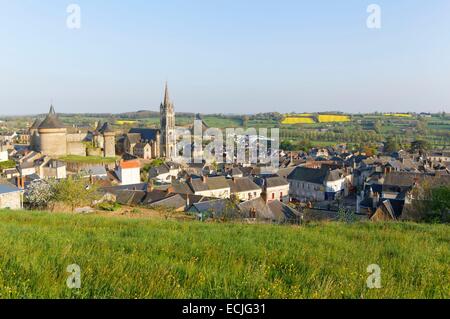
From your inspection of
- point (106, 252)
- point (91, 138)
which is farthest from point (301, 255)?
point (91, 138)

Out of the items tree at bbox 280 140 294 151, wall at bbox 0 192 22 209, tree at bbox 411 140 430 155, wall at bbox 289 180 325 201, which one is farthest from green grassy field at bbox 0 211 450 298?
tree at bbox 280 140 294 151

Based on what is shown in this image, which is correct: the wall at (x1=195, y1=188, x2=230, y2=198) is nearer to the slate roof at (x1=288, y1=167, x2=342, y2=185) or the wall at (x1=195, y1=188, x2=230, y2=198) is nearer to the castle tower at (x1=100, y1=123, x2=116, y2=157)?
the slate roof at (x1=288, y1=167, x2=342, y2=185)

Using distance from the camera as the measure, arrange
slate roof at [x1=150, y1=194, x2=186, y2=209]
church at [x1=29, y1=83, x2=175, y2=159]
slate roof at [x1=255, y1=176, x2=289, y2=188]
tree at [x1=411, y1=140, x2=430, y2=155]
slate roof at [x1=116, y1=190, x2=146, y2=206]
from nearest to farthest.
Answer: slate roof at [x1=150, y1=194, x2=186, y2=209] → slate roof at [x1=116, y1=190, x2=146, y2=206] → slate roof at [x1=255, y1=176, x2=289, y2=188] → church at [x1=29, y1=83, x2=175, y2=159] → tree at [x1=411, y1=140, x2=430, y2=155]

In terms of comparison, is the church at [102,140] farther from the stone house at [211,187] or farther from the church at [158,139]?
the stone house at [211,187]

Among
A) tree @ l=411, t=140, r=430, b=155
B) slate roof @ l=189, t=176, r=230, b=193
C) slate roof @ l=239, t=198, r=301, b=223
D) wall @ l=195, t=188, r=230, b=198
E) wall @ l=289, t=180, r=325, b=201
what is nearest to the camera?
slate roof @ l=239, t=198, r=301, b=223

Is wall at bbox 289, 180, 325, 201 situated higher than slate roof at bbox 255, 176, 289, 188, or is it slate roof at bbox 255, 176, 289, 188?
slate roof at bbox 255, 176, 289, 188
